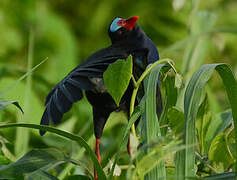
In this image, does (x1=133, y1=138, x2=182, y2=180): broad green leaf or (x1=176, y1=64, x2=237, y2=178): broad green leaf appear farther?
(x1=176, y1=64, x2=237, y2=178): broad green leaf

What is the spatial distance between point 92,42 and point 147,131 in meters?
4.04

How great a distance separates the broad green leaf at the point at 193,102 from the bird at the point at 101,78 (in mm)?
193

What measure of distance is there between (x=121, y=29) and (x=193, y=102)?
401mm

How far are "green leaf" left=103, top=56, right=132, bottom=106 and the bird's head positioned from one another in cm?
36

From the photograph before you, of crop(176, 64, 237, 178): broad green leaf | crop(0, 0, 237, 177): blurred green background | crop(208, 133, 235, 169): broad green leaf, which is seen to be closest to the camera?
crop(176, 64, 237, 178): broad green leaf

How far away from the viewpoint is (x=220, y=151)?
1.08 meters

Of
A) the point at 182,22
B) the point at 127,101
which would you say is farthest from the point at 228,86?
the point at 182,22

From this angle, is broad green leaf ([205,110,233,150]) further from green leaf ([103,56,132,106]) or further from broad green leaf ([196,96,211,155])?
green leaf ([103,56,132,106])

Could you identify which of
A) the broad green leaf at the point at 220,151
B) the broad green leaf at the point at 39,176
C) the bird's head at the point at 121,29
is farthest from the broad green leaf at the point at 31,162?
the bird's head at the point at 121,29

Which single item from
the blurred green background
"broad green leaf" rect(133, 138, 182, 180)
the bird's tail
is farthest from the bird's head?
the blurred green background

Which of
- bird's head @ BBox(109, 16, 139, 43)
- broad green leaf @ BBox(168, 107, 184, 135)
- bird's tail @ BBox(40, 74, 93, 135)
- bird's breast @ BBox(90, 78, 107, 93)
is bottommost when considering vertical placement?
broad green leaf @ BBox(168, 107, 184, 135)

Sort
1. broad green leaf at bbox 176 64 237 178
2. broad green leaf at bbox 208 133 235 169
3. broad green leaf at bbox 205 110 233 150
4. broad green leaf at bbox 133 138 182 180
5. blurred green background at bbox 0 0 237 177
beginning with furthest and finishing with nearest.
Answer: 1. blurred green background at bbox 0 0 237 177
2. broad green leaf at bbox 205 110 233 150
3. broad green leaf at bbox 208 133 235 169
4. broad green leaf at bbox 176 64 237 178
5. broad green leaf at bbox 133 138 182 180

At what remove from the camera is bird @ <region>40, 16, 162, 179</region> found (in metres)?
1.03

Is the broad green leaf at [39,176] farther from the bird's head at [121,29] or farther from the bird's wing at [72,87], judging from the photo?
the bird's head at [121,29]
